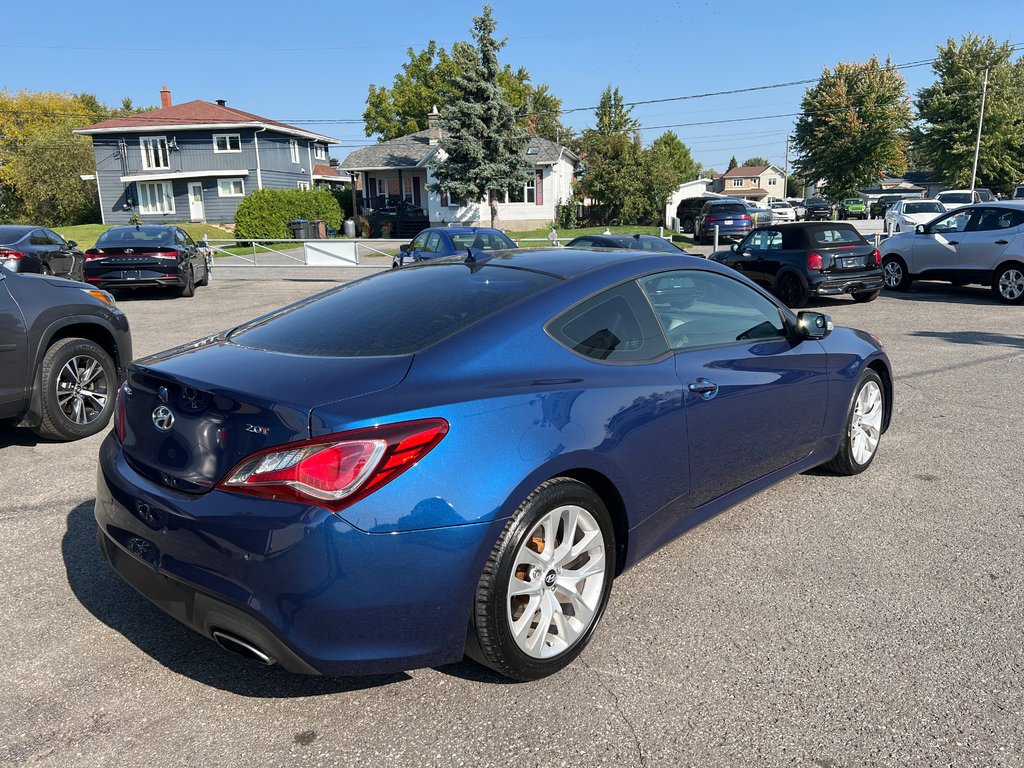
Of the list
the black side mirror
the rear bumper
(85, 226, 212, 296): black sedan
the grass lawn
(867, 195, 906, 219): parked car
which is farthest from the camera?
(867, 195, 906, 219): parked car

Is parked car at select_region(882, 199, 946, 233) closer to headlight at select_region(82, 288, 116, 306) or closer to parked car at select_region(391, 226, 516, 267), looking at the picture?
parked car at select_region(391, 226, 516, 267)

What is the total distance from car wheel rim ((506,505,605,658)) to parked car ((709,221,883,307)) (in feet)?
35.4

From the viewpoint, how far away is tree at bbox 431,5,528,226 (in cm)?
3862

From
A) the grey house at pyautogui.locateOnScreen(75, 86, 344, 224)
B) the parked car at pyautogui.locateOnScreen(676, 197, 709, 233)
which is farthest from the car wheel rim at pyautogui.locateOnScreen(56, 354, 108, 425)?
the grey house at pyautogui.locateOnScreen(75, 86, 344, 224)

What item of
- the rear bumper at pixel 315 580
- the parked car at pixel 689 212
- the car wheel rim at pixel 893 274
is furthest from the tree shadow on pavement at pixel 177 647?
the parked car at pixel 689 212

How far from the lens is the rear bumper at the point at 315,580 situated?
2.40m

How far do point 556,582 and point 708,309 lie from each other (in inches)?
69.2

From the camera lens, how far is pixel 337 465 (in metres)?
2.42

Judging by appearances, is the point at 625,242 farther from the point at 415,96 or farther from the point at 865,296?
the point at 415,96

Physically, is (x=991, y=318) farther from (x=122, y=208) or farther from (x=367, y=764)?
(x=122, y=208)

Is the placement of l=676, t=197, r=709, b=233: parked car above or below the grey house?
below

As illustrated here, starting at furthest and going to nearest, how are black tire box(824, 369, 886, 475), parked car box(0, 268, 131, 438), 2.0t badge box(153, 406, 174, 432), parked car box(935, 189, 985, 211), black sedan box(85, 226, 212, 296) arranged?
parked car box(935, 189, 985, 211), black sedan box(85, 226, 212, 296), parked car box(0, 268, 131, 438), black tire box(824, 369, 886, 475), 2.0t badge box(153, 406, 174, 432)

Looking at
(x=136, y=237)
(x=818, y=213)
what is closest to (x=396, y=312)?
(x=136, y=237)

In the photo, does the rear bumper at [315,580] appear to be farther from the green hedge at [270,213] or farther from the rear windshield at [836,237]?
the green hedge at [270,213]
